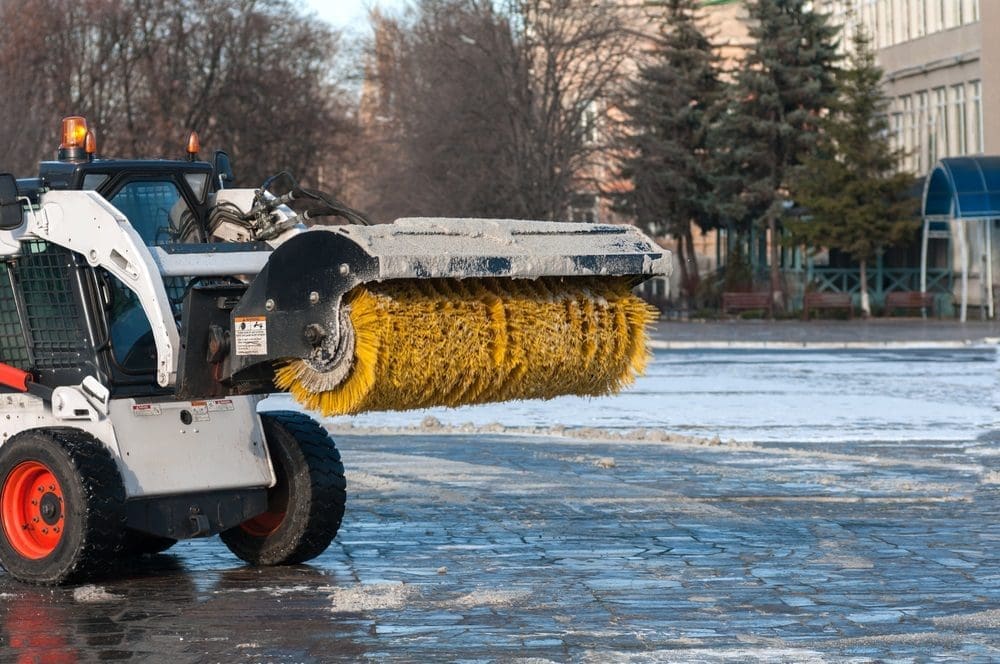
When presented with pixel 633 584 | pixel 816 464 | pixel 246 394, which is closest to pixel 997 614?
pixel 633 584

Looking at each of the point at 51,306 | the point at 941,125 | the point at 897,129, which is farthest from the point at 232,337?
the point at 897,129

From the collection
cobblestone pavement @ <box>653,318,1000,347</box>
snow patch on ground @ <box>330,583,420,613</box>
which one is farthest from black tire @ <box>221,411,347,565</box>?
cobblestone pavement @ <box>653,318,1000,347</box>

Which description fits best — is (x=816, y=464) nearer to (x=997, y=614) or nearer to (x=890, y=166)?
(x=997, y=614)

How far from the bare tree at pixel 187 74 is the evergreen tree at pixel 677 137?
1214 cm

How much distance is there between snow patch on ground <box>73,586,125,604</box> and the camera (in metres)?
9.52

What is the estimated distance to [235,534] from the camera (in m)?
10.8

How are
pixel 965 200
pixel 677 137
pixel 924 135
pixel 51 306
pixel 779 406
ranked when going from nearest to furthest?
pixel 51 306 < pixel 779 406 < pixel 965 200 < pixel 924 135 < pixel 677 137

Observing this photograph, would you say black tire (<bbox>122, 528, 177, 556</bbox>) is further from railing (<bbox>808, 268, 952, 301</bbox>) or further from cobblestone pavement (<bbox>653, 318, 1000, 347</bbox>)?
railing (<bbox>808, 268, 952, 301</bbox>)

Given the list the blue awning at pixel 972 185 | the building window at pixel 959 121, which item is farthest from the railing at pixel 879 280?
the blue awning at pixel 972 185

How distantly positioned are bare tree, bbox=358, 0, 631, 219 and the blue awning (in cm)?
1045

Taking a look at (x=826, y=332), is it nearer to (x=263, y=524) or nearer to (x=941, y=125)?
(x=941, y=125)

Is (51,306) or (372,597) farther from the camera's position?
(51,306)

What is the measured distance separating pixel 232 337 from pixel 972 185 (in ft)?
132

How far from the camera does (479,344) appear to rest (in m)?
9.38
